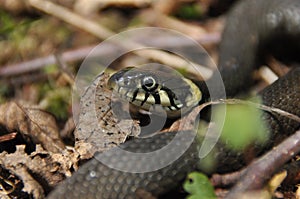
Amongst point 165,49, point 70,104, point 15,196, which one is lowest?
point 15,196

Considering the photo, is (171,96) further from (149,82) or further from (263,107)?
(263,107)

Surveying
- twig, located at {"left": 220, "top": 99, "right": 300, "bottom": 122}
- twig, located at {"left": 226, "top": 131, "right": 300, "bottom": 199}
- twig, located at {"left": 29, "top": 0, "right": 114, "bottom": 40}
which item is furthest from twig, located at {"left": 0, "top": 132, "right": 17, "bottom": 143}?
twig, located at {"left": 29, "top": 0, "right": 114, "bottom": 40}

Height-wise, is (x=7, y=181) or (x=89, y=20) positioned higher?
(x=89, y=20)

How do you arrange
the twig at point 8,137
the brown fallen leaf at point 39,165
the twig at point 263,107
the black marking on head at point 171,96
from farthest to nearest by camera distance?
the black marking on head at point 171,96 → the twig at point 8,137 → the twig at point 263,107 → the brown fallen leaf at point 39,165

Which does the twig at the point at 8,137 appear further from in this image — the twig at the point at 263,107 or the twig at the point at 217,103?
the twig at the point at 263,107

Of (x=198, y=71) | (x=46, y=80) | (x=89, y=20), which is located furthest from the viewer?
(x=89, y=20)

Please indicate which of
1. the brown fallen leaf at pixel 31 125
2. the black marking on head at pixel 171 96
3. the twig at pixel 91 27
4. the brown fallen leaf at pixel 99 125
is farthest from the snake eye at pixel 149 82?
the twig at pixel 91 27

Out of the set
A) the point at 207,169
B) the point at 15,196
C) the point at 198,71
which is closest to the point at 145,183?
the point at 207,169

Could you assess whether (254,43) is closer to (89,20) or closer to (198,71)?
(198,71)

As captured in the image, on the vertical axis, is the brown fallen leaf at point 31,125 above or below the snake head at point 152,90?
below
